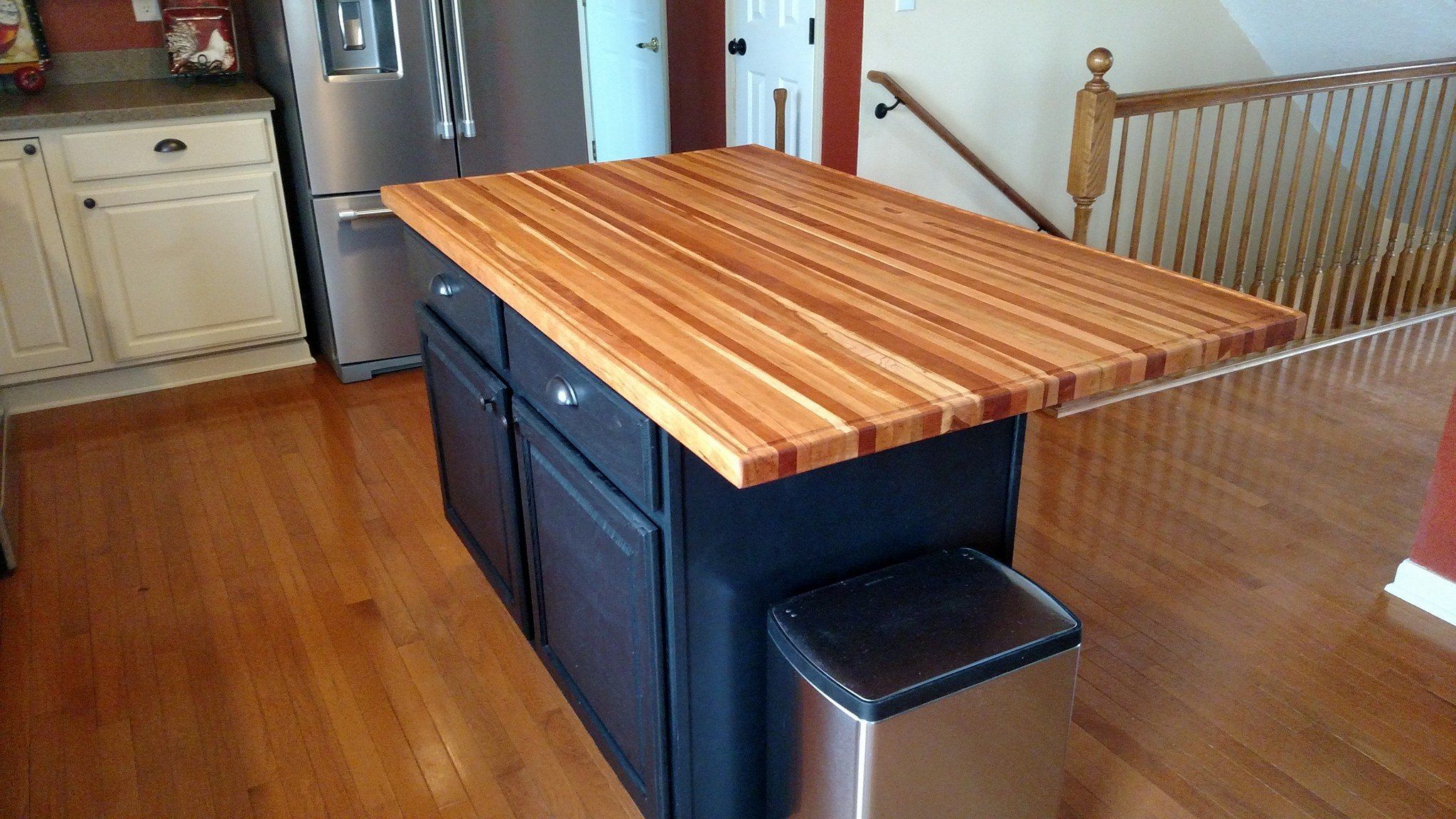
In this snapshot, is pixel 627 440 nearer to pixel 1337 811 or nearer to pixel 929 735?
pixel 929 735

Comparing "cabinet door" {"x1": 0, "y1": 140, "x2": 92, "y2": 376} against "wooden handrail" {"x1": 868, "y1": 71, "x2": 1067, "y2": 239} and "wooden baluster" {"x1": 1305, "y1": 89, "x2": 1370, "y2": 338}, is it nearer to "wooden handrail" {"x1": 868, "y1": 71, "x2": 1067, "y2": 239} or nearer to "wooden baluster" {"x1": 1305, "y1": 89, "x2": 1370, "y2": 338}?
"wooden handrail" {"x1": 868, "y1": 71, "x2": 1067, "y2": 239}

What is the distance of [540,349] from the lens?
68.5 inches

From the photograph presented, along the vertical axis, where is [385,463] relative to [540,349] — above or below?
below

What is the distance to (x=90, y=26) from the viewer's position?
3703 mm

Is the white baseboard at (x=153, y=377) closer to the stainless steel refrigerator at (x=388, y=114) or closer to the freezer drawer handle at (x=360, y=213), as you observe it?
the stainless steel refrigerator at (x=388, y=114)

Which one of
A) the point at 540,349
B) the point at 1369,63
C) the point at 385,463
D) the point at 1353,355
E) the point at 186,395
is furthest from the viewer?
the point at 1369,63

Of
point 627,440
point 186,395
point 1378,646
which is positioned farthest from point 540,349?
point 186,395

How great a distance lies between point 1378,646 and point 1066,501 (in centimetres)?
81

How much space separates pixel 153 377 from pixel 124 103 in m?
0.89

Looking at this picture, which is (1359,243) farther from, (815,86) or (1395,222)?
(815,86)

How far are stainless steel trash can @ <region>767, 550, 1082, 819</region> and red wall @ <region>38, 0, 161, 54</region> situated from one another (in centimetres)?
343

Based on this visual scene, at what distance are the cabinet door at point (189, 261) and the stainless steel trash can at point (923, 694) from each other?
2735 mm

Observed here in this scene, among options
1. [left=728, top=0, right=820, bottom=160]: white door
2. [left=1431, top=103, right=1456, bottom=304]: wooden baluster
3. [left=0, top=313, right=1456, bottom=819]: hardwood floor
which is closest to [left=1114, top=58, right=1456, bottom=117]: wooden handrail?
[left=1431, top=103, right=1456, bottom=304]: wooden baluster

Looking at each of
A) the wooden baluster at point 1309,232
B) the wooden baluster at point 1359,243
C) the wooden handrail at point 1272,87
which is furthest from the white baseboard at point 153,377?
the wooden baluster at point 1359,243
